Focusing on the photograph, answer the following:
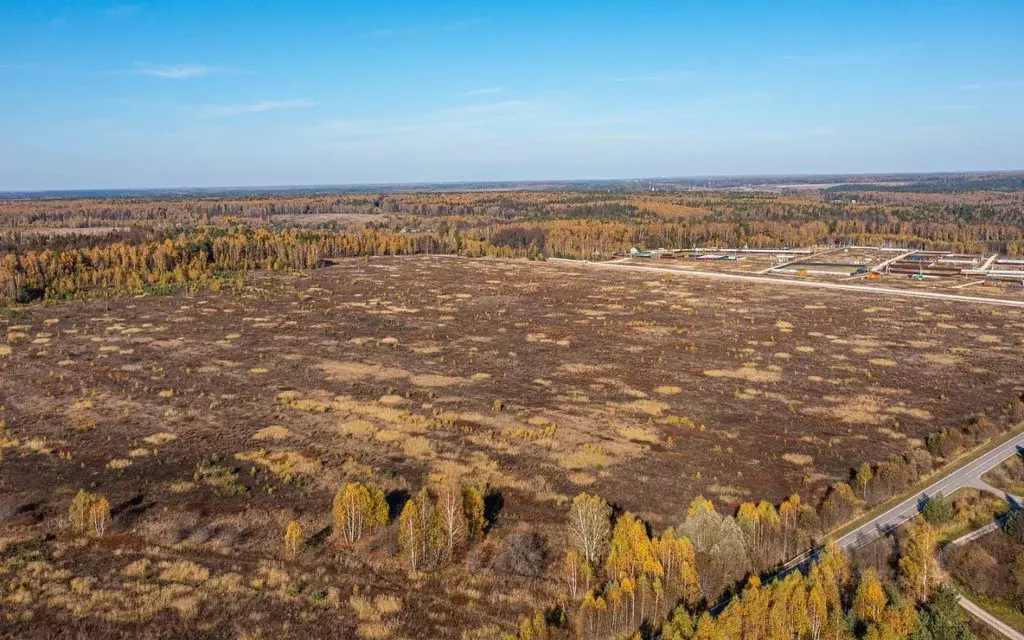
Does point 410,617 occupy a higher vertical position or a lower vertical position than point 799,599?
lower

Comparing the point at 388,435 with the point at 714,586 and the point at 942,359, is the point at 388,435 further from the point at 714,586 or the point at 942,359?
the point at 942,359

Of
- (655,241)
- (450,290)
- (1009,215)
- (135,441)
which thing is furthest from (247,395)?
(1009,215)

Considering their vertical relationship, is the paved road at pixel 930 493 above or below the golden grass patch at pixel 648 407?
below

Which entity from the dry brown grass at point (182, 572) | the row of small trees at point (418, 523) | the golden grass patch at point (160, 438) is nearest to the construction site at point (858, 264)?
the row of small trees at point (418, 523)

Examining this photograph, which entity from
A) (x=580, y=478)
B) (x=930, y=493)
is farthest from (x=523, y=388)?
(x=930, y=493)

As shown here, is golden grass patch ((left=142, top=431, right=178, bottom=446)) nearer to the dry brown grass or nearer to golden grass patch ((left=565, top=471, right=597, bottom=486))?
the dry brown grass

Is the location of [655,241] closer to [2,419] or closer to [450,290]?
[450,290]

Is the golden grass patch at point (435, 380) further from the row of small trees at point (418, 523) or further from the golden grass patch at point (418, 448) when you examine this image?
the row of small trees at point (418, 523)
